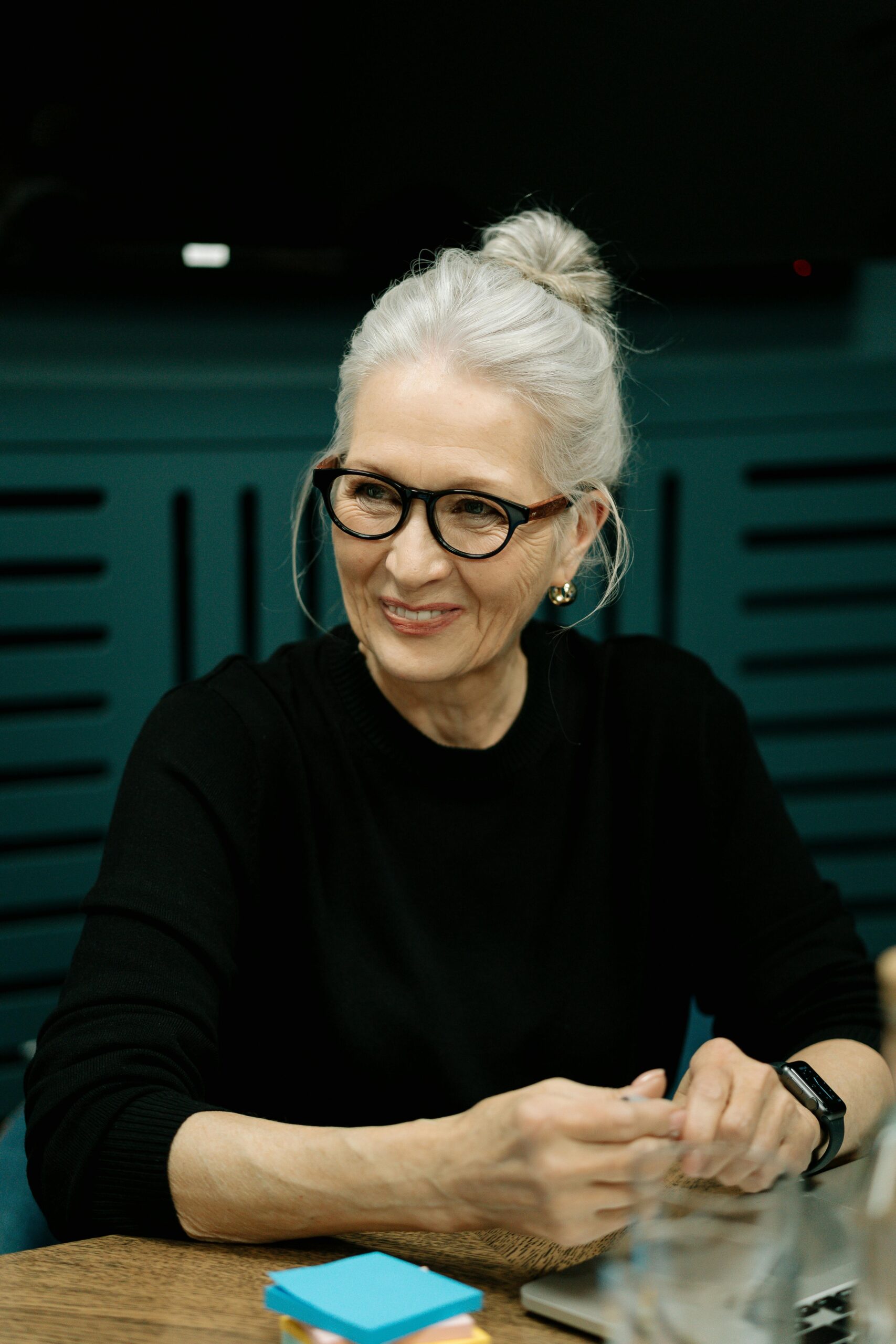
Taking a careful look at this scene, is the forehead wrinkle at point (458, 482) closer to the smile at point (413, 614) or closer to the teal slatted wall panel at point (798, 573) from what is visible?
the smile at point (413, 614)

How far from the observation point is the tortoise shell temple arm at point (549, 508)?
1.49 meters

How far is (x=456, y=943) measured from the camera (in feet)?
5.00

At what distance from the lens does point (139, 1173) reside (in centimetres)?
108

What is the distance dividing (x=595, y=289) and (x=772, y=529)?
1193mm

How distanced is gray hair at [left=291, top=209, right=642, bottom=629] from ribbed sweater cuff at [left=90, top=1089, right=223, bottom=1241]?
717 millimetres

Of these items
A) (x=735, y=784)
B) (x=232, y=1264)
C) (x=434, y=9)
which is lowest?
(x=232, y=1264)

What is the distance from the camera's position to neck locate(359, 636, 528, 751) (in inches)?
62.8

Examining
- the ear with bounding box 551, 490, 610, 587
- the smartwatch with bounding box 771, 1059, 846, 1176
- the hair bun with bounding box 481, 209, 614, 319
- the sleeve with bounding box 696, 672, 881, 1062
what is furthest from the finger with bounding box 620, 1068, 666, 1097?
the hair bun with bounding box 481, 209, 614, 319

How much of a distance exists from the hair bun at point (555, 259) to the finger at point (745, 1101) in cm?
88

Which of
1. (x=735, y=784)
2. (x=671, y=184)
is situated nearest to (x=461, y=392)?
(x=735, y=784)

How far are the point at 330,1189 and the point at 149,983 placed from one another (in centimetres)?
29

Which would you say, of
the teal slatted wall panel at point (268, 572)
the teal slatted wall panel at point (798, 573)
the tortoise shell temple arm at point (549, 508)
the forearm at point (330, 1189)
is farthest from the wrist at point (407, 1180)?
the teal slatted wall panel at point (798, 573)

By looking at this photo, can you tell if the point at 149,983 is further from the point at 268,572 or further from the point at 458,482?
the point at 268,572

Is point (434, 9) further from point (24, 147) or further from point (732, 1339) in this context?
point (732, 1339)
